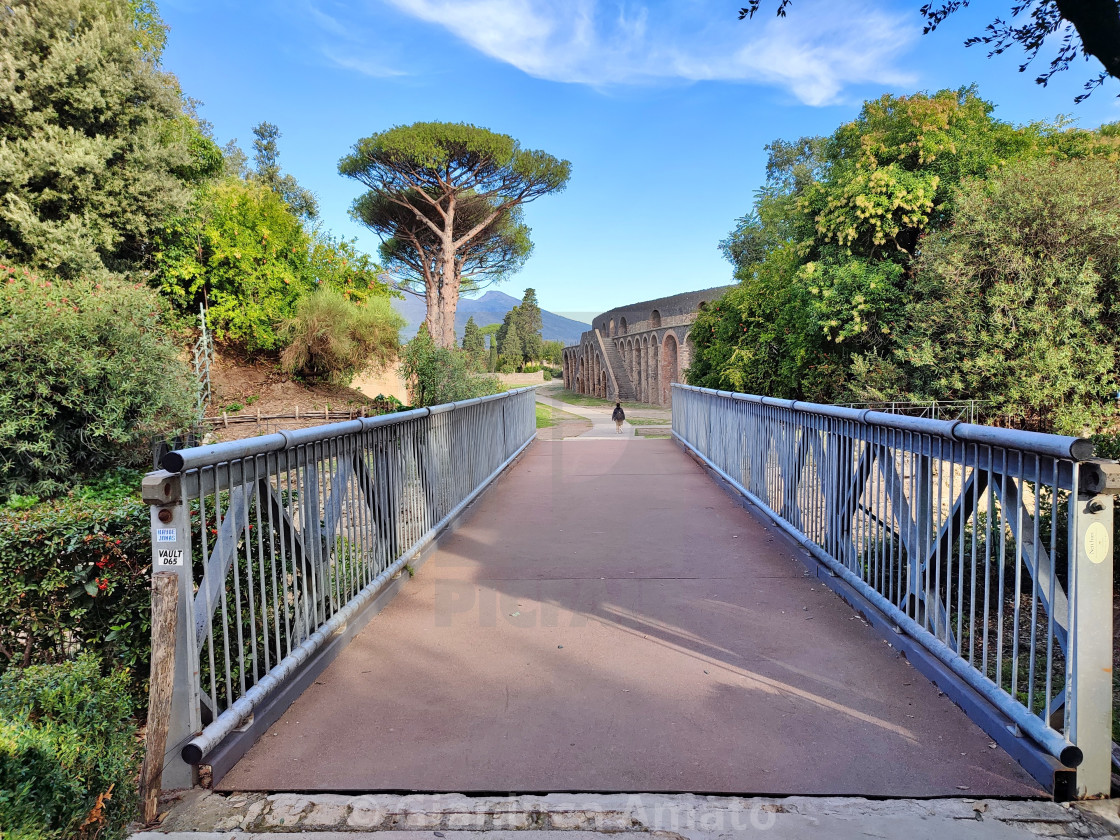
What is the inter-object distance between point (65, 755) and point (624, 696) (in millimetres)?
2040

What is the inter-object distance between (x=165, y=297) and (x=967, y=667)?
20.9 meters

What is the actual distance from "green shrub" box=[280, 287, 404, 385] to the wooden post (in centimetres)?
1881

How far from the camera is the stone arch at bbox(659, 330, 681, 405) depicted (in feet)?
146

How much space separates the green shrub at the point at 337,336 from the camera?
66.0 feet

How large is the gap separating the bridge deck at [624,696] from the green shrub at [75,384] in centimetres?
619

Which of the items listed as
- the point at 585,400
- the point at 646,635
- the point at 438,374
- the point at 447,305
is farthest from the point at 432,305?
the point at 646,635

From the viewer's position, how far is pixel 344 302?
68.3ft

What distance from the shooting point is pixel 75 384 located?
8.56 metres

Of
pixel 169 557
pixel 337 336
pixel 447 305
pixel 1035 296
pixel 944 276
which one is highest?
pixel 447 305

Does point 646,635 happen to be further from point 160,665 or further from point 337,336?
point 337,336

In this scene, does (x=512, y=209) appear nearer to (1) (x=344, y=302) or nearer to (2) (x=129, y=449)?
(1) (x=344, y=302)

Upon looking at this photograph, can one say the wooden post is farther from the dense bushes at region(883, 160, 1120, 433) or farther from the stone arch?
the stone arch

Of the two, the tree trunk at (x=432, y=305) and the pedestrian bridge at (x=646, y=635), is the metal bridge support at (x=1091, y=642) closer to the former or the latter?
the pedestrian bridge at (x=646, y=635)

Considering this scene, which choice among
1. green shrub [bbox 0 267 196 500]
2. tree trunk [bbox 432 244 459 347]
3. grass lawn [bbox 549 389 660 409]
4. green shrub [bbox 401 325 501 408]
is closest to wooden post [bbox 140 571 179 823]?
green shrub [bbox 0 267 196 500]
